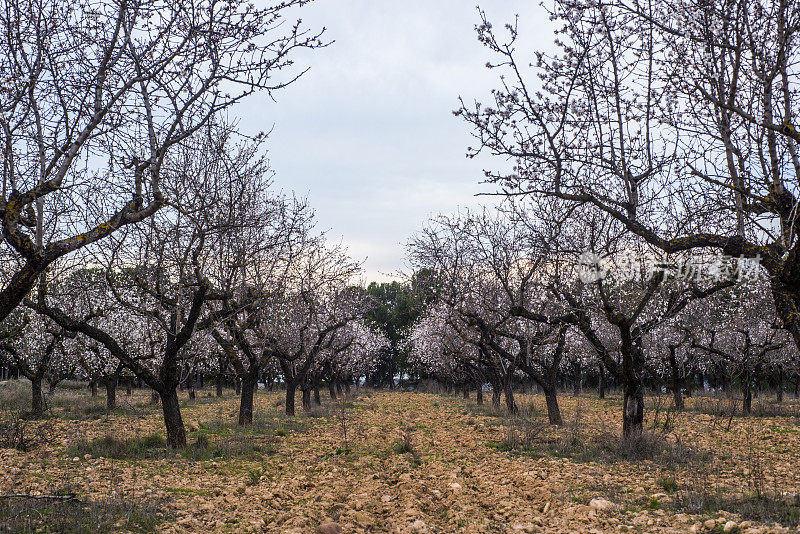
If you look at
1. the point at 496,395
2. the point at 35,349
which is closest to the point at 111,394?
the point at 35,349

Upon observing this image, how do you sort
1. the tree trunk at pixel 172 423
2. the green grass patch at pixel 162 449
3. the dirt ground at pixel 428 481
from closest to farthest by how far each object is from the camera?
1. the dirt ground at pixel 428 481
2. the green grass patch at pixel 162 449
3. the tree trunk at pixel 172 423

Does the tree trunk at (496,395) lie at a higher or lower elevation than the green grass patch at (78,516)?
lower

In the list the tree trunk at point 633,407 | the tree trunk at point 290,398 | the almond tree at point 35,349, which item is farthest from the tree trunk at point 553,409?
the almond tree at point 35,349

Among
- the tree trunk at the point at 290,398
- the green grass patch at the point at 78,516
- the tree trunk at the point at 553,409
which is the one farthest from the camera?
the tree trunk at the point at 290,398

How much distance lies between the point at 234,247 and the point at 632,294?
1127 cm

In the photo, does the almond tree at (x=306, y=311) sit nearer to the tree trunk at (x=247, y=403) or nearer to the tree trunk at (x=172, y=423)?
the tree trunk at (x=247, y=403)

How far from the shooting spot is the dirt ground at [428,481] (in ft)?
24.5

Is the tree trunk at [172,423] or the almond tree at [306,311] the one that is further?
the almond tree at [306,311]

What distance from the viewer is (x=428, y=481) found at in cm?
1062

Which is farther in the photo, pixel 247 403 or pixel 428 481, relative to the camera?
pixel 247 403

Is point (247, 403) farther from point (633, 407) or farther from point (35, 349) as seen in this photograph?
point (633, 407)

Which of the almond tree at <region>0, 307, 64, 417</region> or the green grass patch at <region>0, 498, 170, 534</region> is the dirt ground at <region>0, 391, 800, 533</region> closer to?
the green grass patch at <region>0, 498, 170, 534</region>

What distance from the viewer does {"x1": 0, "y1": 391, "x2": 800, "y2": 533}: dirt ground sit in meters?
7.48

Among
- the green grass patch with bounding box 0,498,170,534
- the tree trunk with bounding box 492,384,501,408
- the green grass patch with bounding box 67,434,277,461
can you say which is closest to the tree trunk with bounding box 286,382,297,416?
the green grass patch with bounding box 67,434,277,461
